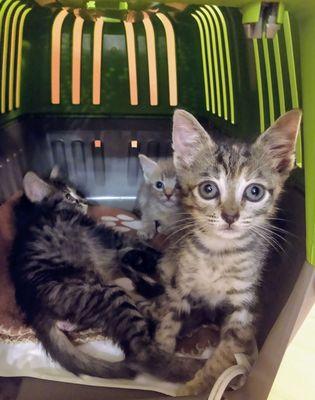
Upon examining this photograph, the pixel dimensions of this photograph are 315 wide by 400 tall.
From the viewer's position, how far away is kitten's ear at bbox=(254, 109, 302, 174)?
3.26 ft

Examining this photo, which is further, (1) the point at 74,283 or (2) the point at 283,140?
(1) the point at 74,283

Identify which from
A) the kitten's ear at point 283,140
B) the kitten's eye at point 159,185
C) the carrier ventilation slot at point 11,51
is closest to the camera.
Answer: the kitten's ear at point 283,140

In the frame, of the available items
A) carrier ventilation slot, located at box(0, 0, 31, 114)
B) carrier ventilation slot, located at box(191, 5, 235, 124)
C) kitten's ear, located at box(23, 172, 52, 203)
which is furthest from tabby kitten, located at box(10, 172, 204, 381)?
carrier ventilation slot, located at box(191, 5, 235, 124)

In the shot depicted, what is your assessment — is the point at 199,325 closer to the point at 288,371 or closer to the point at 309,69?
the point at 288,371

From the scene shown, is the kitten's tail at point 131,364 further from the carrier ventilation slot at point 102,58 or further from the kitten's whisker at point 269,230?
the carrier ventilation slot at point 102,58

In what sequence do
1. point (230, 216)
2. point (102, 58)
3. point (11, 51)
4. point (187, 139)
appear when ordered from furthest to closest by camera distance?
1. point (102, 58)
2. point (11, 51)
3. point (187, 139)
4. point (230, 216)

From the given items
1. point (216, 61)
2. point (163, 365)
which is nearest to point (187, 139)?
point (216, 61)

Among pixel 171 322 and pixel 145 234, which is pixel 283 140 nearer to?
A: pixel 171 322

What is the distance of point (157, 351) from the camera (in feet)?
3.67

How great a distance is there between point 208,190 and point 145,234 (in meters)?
0.53

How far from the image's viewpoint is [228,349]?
110 centimetres

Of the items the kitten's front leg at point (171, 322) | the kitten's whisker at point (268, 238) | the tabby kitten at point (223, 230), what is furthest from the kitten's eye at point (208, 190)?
the kitten's front leg at point (171, 322)

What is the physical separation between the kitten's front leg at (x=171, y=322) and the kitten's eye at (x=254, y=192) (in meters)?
0.30

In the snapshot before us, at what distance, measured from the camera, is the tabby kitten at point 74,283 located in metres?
1.12
